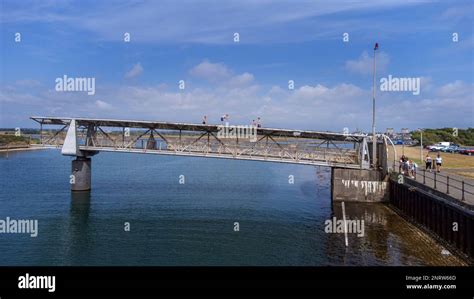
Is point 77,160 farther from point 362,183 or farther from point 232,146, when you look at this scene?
point 362,183

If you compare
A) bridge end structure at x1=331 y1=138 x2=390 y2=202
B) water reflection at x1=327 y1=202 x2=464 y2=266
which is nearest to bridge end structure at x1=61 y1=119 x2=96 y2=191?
bridge end structure at x1=331 y1=138 x2=390 y2=202

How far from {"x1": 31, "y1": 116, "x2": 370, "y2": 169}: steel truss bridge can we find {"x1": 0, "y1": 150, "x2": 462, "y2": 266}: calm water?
15.8 ft

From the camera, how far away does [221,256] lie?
2583 centimetres

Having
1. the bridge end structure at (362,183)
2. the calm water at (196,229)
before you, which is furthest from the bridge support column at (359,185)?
the calm water at (196,229)

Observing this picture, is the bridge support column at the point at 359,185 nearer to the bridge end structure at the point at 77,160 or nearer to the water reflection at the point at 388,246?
the water reflection at the point at 388,246

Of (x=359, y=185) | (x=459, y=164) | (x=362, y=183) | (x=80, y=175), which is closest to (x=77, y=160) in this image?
(x=80, y=175)

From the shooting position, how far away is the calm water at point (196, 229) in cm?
2555

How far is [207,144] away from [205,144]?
0.54 metres

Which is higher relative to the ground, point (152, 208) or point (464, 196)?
point (464, 196)

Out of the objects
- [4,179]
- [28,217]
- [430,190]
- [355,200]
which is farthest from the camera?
[4,179]

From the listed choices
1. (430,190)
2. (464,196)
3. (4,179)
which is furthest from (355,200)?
(4,179)

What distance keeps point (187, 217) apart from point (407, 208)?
1992 cm

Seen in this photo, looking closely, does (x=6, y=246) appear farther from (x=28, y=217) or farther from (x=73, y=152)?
(x=73, y=152)
